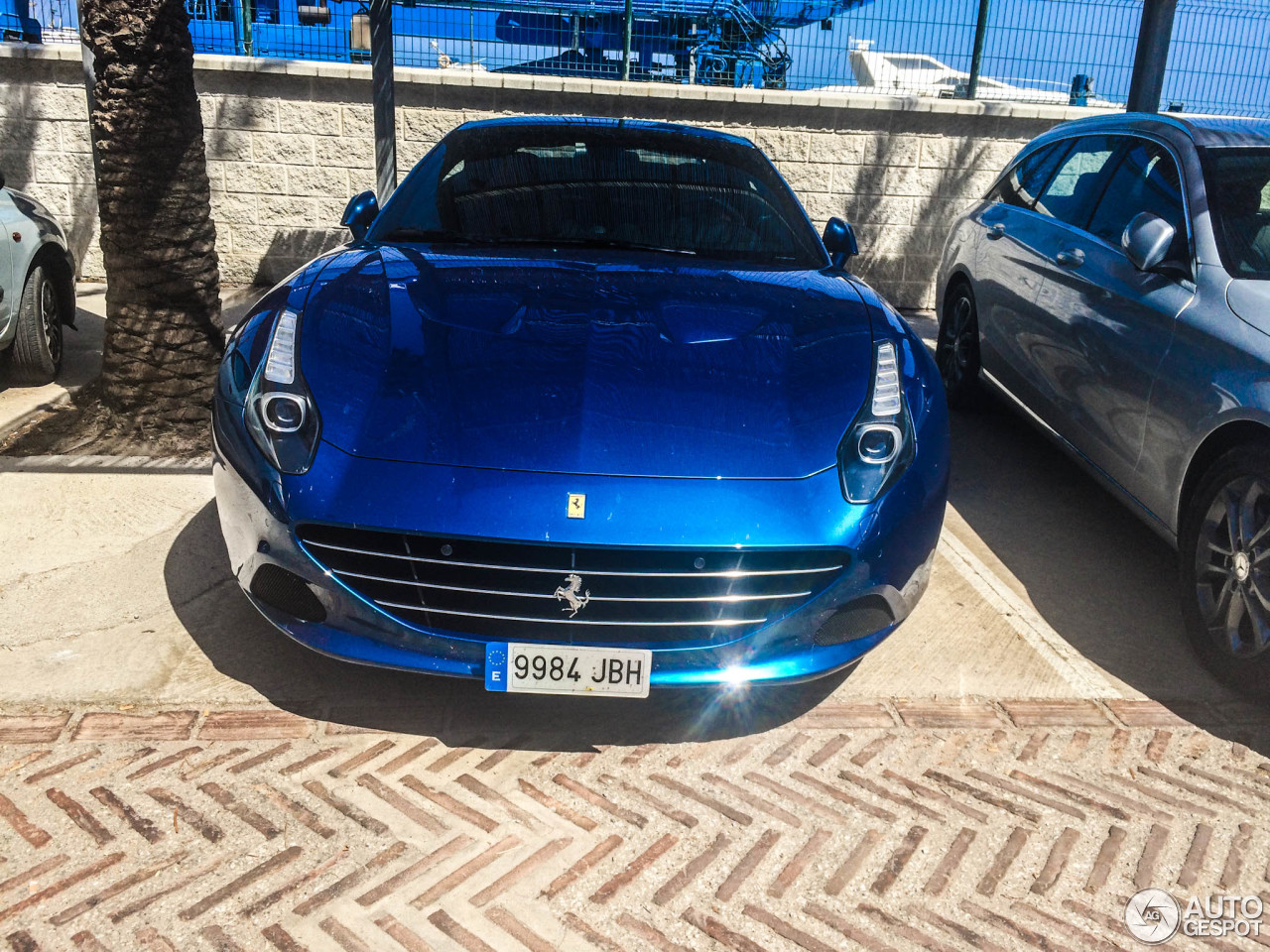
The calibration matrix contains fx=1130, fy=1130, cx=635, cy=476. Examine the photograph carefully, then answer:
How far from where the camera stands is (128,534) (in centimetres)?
424

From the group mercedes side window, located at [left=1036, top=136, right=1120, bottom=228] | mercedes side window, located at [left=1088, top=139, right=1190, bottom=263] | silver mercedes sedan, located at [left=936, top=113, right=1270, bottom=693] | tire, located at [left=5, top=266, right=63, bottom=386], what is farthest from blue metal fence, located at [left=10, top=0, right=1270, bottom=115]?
mercedes side window, located at [left=1088, top=139, right=1190, bottom=263]

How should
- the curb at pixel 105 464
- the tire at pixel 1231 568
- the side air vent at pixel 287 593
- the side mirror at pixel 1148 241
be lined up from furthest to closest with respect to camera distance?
the curb at pixel 105 464, the side mirror at pixel 1148 241, the tire at pixel 1231 568, the side air vent at pixel 287 593

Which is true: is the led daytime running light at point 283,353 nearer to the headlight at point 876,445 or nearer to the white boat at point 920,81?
the headlight at point 876,445

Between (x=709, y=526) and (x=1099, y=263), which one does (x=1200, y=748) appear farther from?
(x=1099, y=263)

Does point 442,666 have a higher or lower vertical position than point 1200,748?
higher

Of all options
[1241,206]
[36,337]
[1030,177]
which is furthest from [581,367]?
→ [36,337]

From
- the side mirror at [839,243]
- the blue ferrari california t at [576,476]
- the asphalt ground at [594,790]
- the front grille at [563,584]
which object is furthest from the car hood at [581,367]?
the asphalt ground at [594,790]

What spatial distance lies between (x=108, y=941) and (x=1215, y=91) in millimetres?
10131

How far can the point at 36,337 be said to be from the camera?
597 cm

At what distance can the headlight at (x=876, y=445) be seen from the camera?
2.94m

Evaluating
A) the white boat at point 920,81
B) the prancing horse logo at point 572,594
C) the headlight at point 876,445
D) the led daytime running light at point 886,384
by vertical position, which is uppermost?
the white boat at point 920,81

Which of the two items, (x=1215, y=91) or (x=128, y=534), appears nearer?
(x=128, y=534)

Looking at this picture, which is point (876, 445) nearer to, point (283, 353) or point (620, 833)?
point (620, 833)

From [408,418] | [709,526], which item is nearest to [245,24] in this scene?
[408,418]
